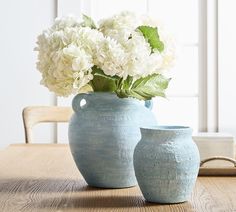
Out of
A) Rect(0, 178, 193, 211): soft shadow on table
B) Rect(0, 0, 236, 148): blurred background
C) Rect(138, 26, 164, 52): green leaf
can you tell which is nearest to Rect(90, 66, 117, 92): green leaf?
Rect(138, 26, 164, 52): green leaf

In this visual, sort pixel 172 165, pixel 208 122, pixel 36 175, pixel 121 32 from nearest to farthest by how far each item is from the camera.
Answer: pixel 172 165, pixel 121 32, pixel 36 175, pixel 208 122

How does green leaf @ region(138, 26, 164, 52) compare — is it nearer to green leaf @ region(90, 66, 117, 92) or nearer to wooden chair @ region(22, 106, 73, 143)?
green leaf @ region(90, 66, 117, 92)

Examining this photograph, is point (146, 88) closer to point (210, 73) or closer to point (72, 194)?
point (72, 194)

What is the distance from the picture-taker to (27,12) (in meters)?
3.10

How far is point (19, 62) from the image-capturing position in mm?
3092

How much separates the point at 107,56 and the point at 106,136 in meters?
0.18

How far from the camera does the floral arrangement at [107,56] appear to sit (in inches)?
47.8

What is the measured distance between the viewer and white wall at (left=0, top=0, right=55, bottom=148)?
3.08 meters

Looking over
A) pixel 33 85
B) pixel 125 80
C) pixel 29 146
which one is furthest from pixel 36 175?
pixel 33 85

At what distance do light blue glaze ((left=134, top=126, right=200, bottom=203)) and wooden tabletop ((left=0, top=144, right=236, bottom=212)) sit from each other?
0.10ft

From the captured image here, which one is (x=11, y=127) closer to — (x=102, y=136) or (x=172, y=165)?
(x=102, y=136)

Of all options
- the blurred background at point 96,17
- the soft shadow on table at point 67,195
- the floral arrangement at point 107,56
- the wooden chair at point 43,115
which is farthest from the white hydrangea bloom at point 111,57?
the blurred background at point 96,17

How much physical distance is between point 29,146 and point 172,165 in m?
1.18

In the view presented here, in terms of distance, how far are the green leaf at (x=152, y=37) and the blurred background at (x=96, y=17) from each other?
69.4 inches
